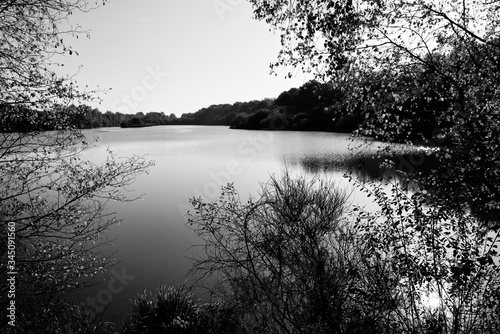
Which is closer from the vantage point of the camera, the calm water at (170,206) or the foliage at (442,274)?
the foliage at (442,274)

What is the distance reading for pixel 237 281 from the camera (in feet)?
34.1

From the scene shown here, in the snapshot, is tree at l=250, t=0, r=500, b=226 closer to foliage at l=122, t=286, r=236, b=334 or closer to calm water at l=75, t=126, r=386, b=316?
calm water at l=75, t=126, r=386, b=316

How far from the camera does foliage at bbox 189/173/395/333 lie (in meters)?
8.88

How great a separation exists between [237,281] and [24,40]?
8.68 m

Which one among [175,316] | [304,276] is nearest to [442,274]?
[304,276]

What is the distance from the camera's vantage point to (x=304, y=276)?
10.2 metres

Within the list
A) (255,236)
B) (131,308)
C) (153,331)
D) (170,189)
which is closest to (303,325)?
(255,236)

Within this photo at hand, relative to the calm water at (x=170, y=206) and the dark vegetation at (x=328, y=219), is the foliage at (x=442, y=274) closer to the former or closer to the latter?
the dark vegetation at (x=328, y=219)

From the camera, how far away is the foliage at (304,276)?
8875mm

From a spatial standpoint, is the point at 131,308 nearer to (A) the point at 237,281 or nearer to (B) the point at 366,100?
(A) the point at 237,281

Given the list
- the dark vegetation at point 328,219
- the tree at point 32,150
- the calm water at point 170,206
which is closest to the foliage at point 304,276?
the dark vegetation at point 328,219

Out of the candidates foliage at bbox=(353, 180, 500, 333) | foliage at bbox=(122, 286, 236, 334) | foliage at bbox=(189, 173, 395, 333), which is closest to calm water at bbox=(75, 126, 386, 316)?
foliage at bbox=(122, 286, 236, 334)

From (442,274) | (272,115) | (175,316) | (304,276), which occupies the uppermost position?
(272,115)

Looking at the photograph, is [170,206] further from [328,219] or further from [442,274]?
[442,274]
